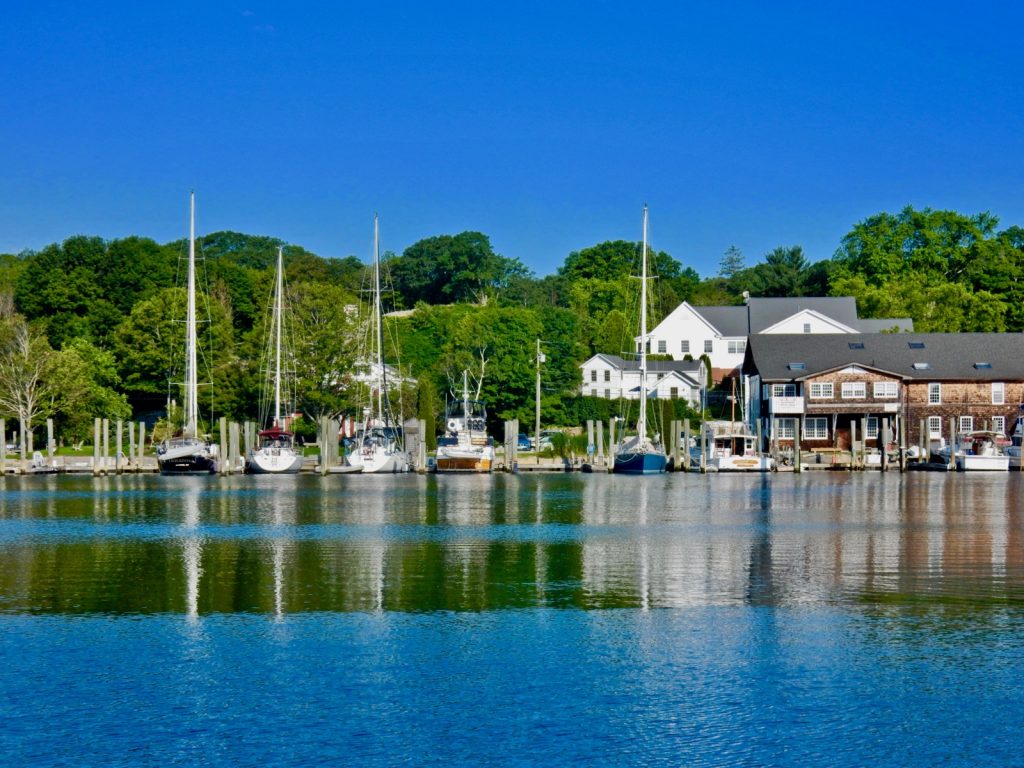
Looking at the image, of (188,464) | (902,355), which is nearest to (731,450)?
(902,355)

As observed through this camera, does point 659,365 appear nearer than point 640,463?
No

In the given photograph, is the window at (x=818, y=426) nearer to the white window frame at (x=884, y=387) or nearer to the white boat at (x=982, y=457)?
the white window frame at (x=884, y=387)

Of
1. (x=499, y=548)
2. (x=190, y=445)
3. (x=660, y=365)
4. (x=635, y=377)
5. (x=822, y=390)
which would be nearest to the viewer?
(x=499, y=548)

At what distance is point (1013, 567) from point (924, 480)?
38177mm

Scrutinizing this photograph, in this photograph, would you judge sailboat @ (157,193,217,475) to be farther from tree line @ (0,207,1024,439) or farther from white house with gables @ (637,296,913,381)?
white house with gables @ (637,296,913,381)

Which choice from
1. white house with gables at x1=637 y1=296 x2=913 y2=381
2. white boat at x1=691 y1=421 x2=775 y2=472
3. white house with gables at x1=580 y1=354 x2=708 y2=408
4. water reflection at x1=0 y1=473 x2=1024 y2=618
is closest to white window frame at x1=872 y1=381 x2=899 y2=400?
white boat at x1=691 y1=421 x2=775 y2=472

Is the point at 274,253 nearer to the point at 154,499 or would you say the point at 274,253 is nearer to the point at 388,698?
the point at 154,499

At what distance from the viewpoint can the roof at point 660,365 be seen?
12006cm

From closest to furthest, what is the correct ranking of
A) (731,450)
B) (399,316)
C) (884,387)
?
(731,450)
(884,387)
(399,316)

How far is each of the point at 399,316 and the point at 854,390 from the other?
2640 inches

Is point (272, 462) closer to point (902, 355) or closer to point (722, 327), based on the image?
point (902, 355)

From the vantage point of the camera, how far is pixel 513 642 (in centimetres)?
2450

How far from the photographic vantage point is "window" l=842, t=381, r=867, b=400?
9012 centimetres

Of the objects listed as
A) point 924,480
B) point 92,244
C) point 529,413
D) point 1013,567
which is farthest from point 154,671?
point 92,244
